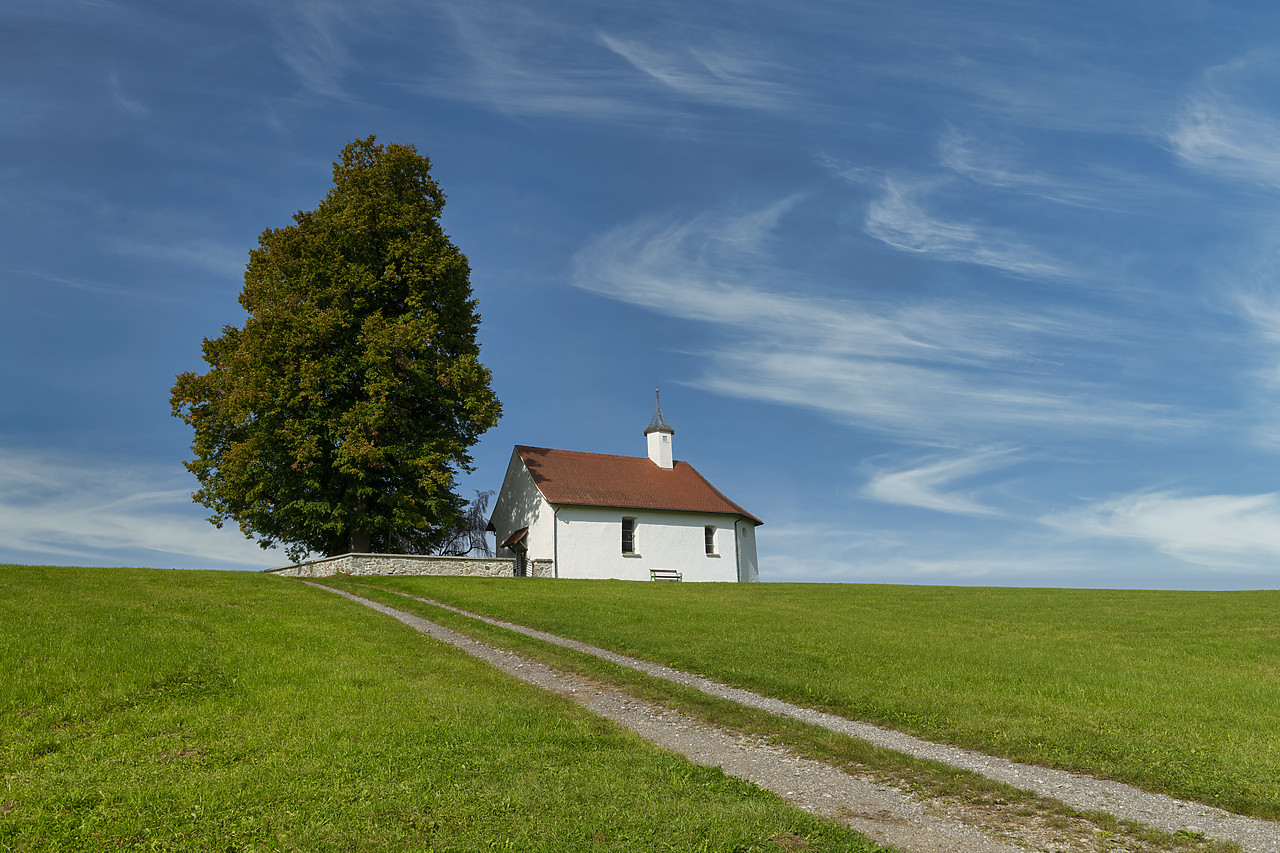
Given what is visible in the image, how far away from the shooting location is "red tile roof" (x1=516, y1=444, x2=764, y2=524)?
39.8 m

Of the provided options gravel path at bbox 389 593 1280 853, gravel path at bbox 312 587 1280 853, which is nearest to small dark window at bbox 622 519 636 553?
gravel path at bbox 312 587 1280 853

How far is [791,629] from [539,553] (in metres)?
20.5

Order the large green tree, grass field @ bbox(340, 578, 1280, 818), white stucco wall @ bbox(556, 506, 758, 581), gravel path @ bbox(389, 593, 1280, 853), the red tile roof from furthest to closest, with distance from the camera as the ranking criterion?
the red tile roof
white stucco wall @ bbox(556, 506, 758, 581)
the large green tree
grass field @ bbox(340, 578, 1280, 818)
gravel path @ bbox(389, 593, 1280, 853)

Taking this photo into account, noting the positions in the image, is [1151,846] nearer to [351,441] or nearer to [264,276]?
A: [351,441]

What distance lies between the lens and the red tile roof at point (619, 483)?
1566 inches

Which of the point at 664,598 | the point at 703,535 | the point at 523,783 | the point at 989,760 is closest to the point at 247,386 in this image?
the point at 664,598

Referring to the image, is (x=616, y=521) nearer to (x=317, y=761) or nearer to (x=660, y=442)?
(x=660, y=442)

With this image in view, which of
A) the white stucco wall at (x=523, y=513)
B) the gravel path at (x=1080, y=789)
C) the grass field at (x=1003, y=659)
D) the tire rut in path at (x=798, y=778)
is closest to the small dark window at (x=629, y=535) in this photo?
the white stucco wall at (x=523, y=513)

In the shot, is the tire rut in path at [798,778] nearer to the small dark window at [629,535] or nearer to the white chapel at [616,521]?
the white chapel at [616,521]

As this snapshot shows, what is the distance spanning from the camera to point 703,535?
41750 mm

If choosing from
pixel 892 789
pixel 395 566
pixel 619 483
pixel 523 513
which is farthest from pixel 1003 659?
pixel 523 513

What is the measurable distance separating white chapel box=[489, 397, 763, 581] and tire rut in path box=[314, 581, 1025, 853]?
83.7ft

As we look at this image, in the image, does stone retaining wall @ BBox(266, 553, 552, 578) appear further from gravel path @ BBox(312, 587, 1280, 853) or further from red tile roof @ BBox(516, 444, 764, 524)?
gravel path @ BBox(312, 587, 1280, 853)

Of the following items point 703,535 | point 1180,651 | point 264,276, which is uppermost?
point 264,276
